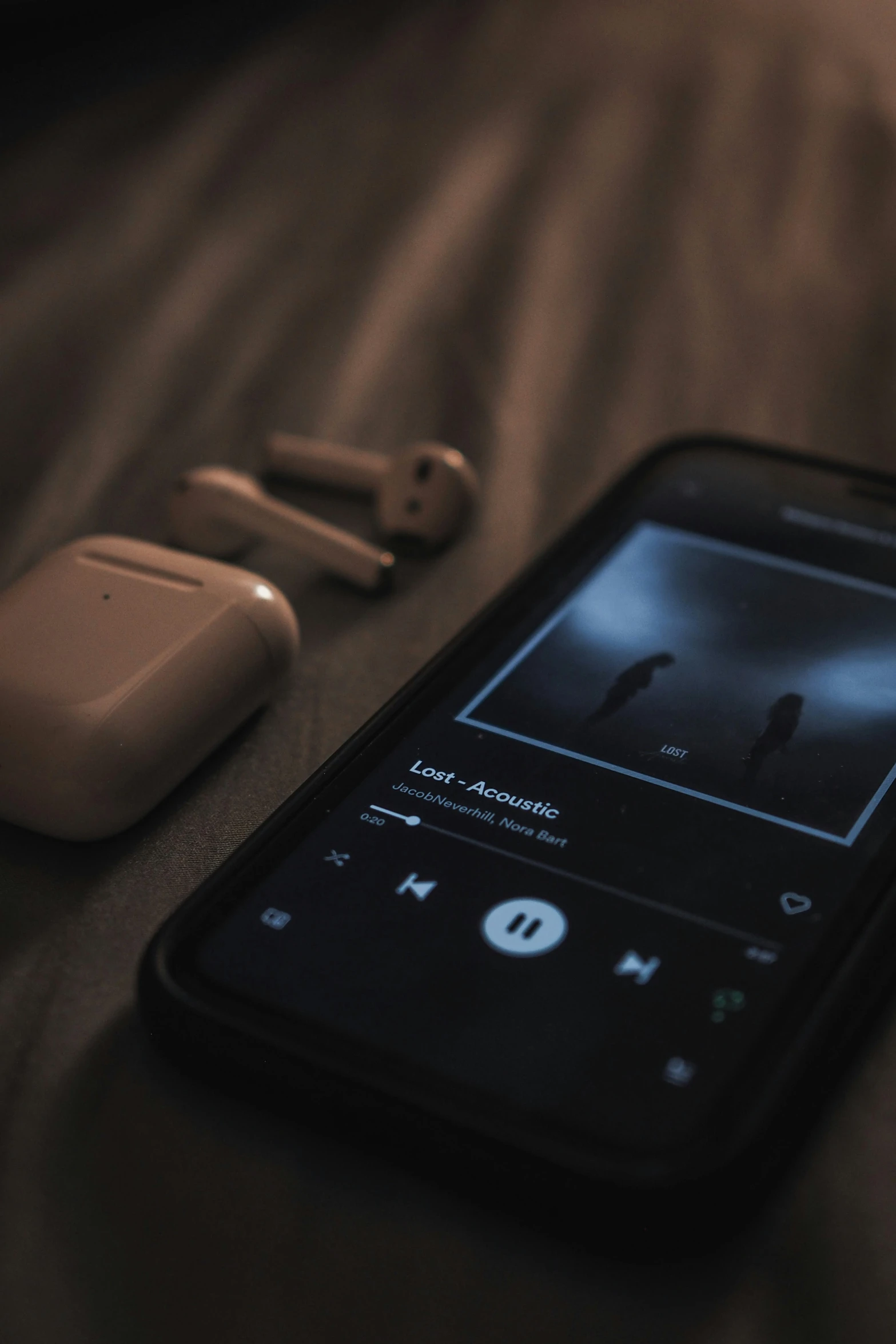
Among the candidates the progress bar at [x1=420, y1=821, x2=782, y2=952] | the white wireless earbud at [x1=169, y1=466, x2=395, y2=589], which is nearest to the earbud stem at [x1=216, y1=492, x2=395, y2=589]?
the white wireless earbud at [x1=169, y1=466, x2=395, y2=589]

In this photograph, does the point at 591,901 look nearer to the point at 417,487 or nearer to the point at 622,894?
the point at 622,894

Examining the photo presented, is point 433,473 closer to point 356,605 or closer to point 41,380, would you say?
point 356,605

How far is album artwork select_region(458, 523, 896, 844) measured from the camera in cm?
38

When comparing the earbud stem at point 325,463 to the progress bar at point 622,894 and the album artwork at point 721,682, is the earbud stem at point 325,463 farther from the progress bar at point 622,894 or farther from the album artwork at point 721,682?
the progress bar at point 622,894

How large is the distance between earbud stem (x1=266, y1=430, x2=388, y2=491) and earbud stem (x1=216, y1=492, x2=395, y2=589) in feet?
0.19

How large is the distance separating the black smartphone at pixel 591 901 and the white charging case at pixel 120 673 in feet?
0.16

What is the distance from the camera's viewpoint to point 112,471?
23.3 inches

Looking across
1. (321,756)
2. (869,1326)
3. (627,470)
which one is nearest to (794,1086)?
(869,1326)

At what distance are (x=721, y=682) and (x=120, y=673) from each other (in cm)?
19

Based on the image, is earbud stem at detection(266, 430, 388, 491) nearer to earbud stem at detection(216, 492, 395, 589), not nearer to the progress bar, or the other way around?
earbud stem at detection(216, 492, 395, 589)

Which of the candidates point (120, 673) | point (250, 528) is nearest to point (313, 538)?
point (250, 528)

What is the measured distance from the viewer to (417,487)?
55 centimetres

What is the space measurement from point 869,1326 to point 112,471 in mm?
457

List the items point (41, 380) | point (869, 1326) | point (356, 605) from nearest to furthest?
point (869, 1326)
point (356, 605)
point (41, 380)
